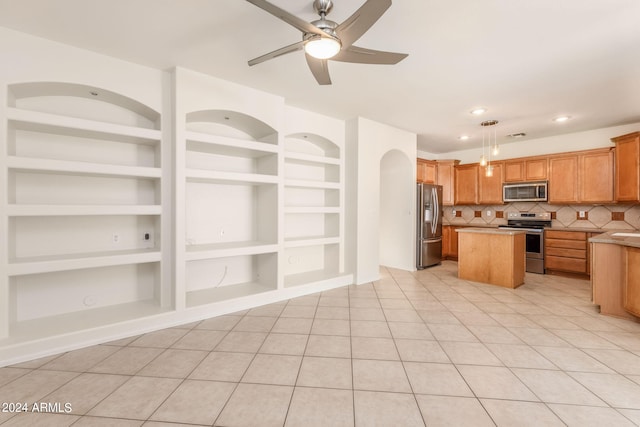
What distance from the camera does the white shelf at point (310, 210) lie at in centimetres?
391

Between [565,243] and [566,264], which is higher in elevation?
A: [565,243]

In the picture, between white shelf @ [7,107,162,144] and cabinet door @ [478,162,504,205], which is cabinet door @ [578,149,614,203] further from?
white shelf @ [7,107,162,144]

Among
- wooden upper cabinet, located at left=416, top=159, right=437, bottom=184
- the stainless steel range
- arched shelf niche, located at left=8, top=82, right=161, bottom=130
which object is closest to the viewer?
arched shelf niche, located at left=8, top=82, right=161, bottom=130

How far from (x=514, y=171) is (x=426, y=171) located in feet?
5.87

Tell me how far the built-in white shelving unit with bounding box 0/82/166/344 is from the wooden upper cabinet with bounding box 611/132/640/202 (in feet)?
22.7

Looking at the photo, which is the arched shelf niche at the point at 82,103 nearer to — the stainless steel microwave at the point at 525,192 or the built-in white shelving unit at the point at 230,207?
the built-in white shelving unit at the point at 230,207

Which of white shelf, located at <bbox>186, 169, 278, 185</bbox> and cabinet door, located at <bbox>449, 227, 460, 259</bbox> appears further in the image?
cabinet door, located at <bbox>449, 227, 460, 259</bbox>

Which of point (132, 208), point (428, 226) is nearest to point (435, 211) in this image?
point (428, 226)

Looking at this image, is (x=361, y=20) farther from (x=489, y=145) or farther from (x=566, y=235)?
(x=489, y=145)

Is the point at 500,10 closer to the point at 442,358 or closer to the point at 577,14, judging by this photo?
the point at 577,14

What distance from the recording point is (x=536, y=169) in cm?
555

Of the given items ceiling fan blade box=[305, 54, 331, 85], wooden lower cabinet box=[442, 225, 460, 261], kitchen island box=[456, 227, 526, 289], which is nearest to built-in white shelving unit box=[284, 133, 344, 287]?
ceiling fan blade box=[305, 54, 331, 85]

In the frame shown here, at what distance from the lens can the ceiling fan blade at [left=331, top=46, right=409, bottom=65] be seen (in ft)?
6.76

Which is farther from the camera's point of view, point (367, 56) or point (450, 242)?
point (450, 242)
